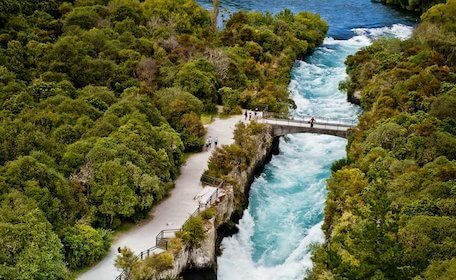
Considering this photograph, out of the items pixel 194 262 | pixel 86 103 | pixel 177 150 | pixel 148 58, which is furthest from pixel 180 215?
pixel 148 58

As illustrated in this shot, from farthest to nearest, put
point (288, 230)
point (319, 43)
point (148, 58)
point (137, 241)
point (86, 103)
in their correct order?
point (319, 43), point (148, 58), point (86, 103), point (288, 230), point (137, 241)

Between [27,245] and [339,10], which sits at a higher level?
[27,245]

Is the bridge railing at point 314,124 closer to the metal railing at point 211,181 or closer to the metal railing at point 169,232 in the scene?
the metal railing at point 211,181

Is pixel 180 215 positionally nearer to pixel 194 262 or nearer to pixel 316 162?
pixel 194 262

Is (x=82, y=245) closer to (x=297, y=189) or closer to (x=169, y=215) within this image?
(x=169, y=215)

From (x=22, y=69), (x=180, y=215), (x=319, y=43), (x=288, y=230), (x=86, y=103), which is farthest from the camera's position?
(x=319, y=43)

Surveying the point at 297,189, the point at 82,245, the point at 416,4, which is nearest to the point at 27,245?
the point at 82,245

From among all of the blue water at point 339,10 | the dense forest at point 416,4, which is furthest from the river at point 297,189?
the dense forest at point 416,4
